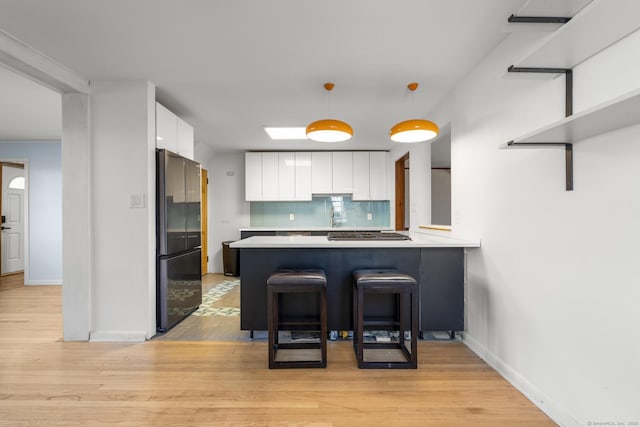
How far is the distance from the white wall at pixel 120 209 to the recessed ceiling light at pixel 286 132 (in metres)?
1.77

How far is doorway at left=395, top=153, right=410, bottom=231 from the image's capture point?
5.09 m

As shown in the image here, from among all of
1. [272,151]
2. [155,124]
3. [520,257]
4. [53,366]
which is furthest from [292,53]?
[272,151]

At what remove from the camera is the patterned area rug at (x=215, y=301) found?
3414mm

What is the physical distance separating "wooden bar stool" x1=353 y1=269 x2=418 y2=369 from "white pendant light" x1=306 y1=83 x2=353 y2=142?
3.95 ft

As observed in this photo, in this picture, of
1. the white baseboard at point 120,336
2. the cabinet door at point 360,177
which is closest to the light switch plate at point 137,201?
the white baseboard at point 120,336

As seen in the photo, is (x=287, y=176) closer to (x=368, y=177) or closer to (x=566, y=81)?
(x=368, y=177)

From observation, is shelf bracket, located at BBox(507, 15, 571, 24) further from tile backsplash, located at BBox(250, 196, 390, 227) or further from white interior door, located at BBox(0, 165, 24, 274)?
white interior door, located at BBox(0, 165, 24, 274)

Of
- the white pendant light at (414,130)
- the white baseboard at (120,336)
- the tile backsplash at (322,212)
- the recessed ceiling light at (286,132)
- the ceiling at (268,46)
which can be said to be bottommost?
the white baseboard at (120,336)

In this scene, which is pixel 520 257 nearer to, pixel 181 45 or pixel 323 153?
pixel 181 45

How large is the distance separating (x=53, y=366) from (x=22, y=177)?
5738mm

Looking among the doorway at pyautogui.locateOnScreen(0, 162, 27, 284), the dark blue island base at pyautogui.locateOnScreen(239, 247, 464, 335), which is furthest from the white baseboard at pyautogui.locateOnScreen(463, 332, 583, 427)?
the doorway at pyautogui.locateOnScreen(0, 162, 27, 284)

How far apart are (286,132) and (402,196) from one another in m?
2.31

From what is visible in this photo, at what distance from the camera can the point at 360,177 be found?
5516mm

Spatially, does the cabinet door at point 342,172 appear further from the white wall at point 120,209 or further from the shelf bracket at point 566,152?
Result: the shelf bracket at point 566,152
